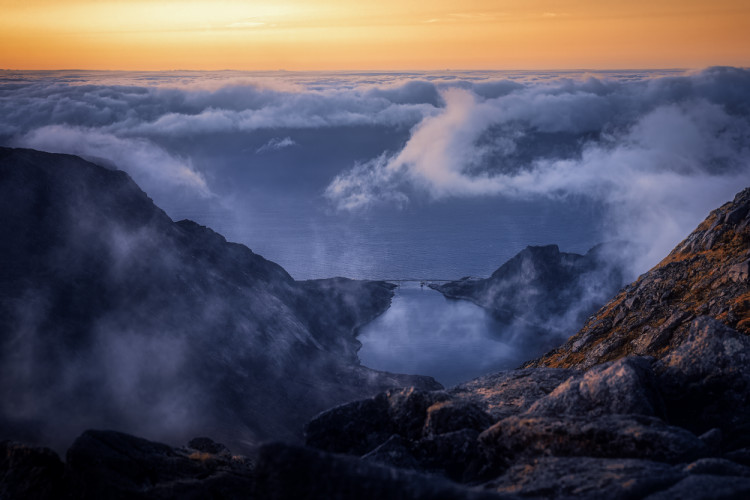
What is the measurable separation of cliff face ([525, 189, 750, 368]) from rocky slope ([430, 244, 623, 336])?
11063cm

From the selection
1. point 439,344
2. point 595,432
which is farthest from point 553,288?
point 595,432

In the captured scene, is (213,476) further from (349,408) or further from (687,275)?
(687,275)

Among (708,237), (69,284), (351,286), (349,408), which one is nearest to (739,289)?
(708,237)

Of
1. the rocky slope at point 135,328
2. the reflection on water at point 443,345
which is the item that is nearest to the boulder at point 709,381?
the rocky slope at point 135,328

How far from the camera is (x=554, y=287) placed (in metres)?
182

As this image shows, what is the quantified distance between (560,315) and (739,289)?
136550mm

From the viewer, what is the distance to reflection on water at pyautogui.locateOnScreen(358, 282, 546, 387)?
14312 centimetres

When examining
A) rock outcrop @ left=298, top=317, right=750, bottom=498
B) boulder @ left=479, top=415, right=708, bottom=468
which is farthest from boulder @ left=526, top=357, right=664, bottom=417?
boulder @ left=479, top=415, right=708, bottom=468

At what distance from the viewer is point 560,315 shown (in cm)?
16962

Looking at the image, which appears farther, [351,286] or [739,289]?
[351,286]

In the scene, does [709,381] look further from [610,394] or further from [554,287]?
[554,287]

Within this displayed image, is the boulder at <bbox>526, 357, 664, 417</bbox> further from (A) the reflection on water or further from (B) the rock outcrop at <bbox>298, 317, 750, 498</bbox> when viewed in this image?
(A) the reflection on water

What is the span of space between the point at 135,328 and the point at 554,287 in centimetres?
12705

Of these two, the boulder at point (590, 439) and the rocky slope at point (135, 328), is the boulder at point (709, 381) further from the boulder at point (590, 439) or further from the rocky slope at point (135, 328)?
the rocky slope at point (135, 328)
